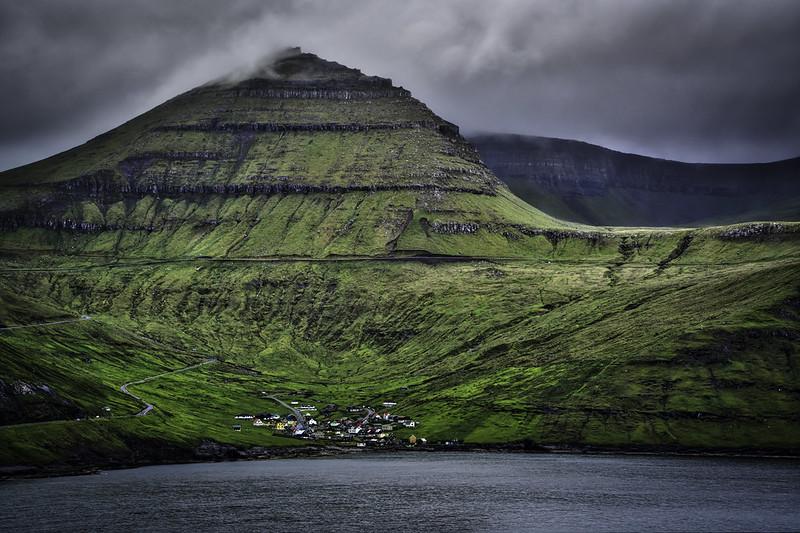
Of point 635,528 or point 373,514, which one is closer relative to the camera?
point 635,528

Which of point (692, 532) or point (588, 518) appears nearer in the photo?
point (692, 532)

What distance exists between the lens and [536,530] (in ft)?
594

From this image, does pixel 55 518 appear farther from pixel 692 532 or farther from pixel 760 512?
pixel 760 512

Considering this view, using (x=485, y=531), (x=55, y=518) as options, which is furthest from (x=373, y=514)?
(x=55, y=518)

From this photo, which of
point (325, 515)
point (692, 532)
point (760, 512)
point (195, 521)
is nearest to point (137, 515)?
point (195, 521)

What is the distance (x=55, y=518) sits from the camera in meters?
183

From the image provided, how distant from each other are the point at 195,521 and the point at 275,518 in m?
16.0

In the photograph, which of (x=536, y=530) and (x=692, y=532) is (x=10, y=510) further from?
(x=692, y=532)

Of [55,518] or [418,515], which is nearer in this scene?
[55,518]

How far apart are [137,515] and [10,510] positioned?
82.0 feet

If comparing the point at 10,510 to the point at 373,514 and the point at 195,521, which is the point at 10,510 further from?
the point at 373,514

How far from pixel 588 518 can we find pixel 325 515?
54.3 meters

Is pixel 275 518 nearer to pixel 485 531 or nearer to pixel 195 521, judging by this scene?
pixel 195 521

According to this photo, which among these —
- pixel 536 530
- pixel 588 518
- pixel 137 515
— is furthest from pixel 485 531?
pixel 137 515
